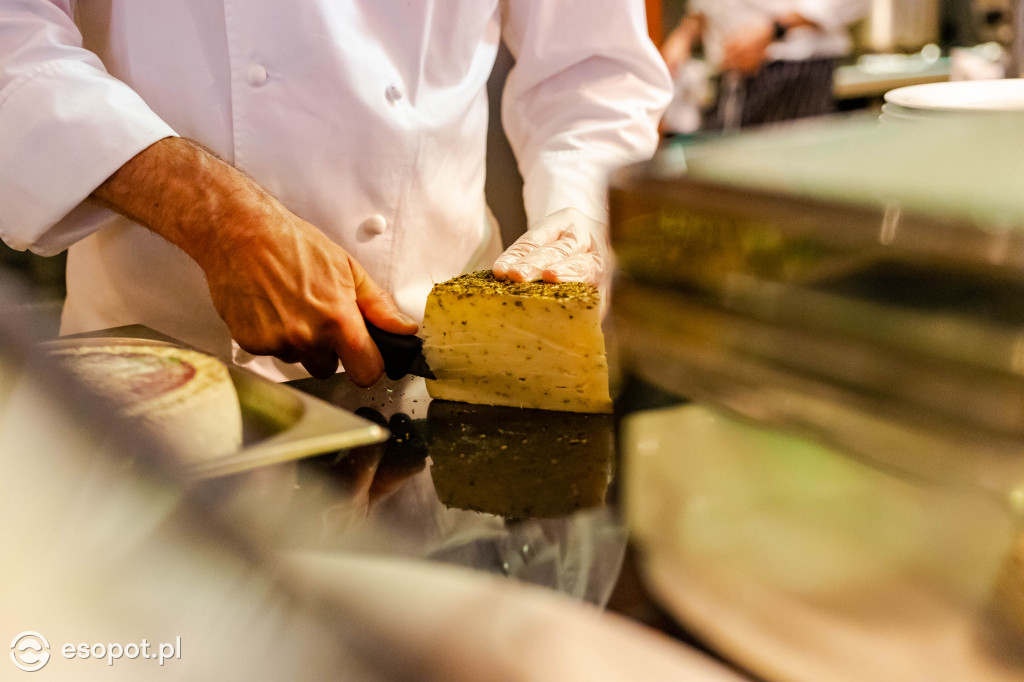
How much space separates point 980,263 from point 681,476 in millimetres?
286

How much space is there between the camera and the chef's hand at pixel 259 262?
0.87m

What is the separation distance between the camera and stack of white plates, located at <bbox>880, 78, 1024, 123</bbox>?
0.75 m

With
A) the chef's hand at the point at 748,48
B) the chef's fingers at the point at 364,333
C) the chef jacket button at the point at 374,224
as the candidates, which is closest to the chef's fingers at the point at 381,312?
the chef's fingers at the point at 364,333

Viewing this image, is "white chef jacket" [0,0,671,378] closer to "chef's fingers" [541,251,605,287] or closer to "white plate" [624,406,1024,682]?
"chef's fingers" [541,251,605,287]

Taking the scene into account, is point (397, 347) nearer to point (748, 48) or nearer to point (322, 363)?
point (322, 363)

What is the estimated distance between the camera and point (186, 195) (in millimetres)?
924

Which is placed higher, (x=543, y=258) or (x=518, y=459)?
(x=543, y=258)

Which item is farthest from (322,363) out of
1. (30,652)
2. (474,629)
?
(474,629)

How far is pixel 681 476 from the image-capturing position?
0.58 metres

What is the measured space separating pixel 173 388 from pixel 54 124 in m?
0.50

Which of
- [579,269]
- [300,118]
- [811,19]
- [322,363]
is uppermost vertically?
[811,19]

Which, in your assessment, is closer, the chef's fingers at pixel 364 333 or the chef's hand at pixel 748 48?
the chef's fingers at pixel 364 333

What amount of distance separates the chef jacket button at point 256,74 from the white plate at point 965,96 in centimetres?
75

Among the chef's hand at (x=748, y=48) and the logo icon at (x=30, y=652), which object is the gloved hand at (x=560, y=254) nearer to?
the logo icon at (x=30, y=652)
